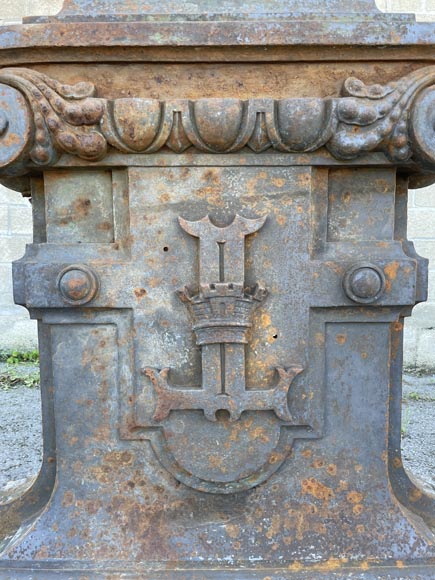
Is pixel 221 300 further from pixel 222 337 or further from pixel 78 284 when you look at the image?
pixel 78 284

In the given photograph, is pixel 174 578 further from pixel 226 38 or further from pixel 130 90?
pixel 226 38

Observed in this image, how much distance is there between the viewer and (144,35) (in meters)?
1.37

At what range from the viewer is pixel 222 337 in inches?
58.6

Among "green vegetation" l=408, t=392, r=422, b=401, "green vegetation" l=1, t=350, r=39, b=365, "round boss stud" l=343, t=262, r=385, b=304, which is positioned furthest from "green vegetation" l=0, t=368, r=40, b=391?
"round boss stud" l=343, t=262, r=385, b=304

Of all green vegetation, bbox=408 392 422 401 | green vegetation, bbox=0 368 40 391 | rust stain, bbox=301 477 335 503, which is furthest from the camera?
green vegetation, bbox=0 368 40 391

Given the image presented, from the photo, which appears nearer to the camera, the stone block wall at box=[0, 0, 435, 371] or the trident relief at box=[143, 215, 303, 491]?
the trident relief at box=[143, 215, 303, 491]

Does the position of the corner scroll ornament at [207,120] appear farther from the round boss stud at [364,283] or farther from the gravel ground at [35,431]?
the gravel ground at [35,431]

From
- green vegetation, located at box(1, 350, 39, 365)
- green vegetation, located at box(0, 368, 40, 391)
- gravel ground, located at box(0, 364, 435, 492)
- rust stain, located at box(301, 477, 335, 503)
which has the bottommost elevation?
gravel ground, located at box(0, 364, 435, 492)

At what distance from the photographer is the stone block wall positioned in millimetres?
3682

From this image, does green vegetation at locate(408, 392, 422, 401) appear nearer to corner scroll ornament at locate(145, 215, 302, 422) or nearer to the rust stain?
the rust stain

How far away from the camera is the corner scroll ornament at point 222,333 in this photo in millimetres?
1476

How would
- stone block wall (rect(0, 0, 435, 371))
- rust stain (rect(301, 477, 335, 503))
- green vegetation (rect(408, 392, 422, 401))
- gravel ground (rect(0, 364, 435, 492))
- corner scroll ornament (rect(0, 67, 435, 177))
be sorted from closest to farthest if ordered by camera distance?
corner scroll ornament (rect(0, 67, 435, 177)), rust stain (rect(301, 477, 335, 503)), gravel ground (rect(0, 364, 435, 492)), green vegetation (rect(408, 392, 422, 401)), stone block wall (rect(0, 0, 435, 371))

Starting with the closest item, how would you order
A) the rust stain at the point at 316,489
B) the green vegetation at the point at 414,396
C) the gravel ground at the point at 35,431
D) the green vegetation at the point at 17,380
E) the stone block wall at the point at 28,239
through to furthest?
the rust stain at the point at 316,489
the gravel ground at the point at 35,431
the green vegetation at the point at 414,396
the green vegetation at the point at 17,380
the stone block wall at the point at 28,239

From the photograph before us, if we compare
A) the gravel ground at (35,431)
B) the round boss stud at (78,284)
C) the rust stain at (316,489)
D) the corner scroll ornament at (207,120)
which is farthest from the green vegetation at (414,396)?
the round boss stud at (78,284)
